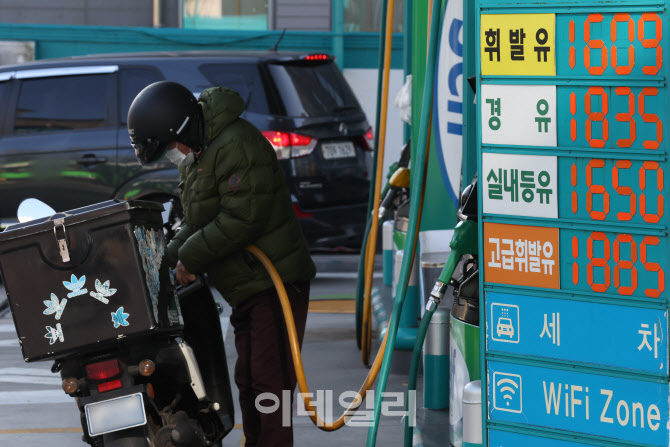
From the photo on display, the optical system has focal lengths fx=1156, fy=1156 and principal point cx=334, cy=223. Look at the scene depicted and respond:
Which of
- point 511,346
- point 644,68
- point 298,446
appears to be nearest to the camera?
point 644,68

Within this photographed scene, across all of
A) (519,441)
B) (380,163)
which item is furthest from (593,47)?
(380,163)

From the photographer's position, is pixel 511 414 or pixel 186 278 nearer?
pixel 511 414

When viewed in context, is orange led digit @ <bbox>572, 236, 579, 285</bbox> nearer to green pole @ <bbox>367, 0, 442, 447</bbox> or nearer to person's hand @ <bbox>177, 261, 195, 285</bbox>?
green pole @ <bbox>367, 0, 442, 447</bbox>

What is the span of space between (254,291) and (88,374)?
862mm

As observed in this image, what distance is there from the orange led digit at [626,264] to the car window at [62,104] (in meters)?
7.32

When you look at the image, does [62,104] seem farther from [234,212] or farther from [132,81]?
[234,212]

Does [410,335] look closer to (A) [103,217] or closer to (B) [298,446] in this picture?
(B) [298,446]

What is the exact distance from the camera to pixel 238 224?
4598mm

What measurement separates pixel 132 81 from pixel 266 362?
5.80m

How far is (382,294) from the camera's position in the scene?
7945 mm

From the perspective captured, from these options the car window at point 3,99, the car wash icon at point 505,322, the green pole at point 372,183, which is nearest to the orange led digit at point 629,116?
the car wash icon at point 505,322

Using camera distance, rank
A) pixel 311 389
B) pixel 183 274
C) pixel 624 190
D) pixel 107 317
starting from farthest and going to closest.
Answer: pixel 311 389, pixel 183 274, pixel 107 317, pixel 624 190

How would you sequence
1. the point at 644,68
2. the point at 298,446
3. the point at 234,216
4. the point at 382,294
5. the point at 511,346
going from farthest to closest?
the point at 382,294, the point at 298,446, the point at 234,216, the point at 511,346, the point at 644,68

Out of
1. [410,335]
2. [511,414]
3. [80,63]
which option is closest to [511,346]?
[511,414]
